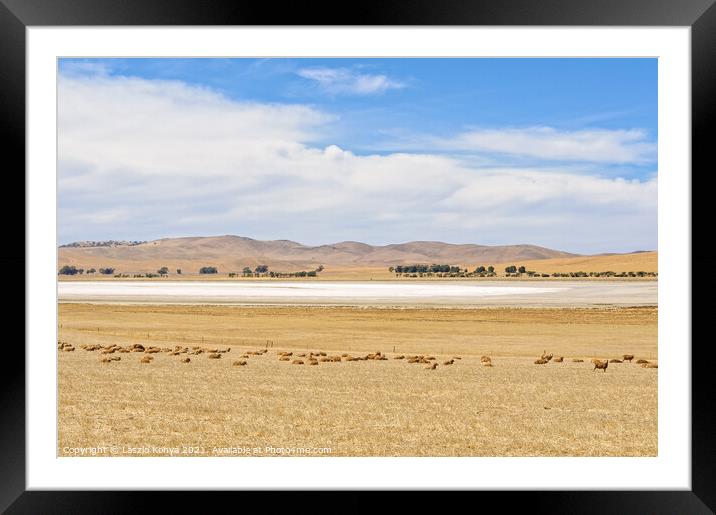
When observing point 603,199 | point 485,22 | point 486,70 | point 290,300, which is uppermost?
point 486,70

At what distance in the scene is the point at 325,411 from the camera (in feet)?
20.6

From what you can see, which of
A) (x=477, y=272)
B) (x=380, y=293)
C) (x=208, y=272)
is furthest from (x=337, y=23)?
(x=208, y=272)

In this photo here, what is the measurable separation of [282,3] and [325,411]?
15.9ft

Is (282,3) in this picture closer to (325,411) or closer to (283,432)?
(283,432)

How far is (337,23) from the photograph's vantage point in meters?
2.18

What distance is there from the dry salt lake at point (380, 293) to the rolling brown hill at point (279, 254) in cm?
1053

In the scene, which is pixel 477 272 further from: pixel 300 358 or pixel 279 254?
pixel 300 358

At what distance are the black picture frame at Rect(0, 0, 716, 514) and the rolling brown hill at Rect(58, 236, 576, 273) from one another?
197 feet

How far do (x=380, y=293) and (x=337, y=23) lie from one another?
127 ft

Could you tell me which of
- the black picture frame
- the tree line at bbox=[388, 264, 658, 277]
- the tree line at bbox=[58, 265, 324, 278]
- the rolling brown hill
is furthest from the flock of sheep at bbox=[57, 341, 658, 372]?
the rolling brown hill

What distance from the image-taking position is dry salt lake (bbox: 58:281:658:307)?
33.0m

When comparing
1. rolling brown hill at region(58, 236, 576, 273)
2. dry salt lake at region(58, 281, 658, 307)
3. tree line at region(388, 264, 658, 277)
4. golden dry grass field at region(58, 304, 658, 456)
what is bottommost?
dry salt lake at region(58, 281, 658, 307)

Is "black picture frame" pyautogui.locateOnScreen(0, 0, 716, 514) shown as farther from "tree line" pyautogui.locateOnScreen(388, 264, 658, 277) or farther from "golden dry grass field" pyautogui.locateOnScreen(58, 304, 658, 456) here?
"tree line" pyautogui.locateOnScreen(388, 264, 658, 277)

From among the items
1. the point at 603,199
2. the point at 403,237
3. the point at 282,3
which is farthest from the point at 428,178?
the point at 282,3
